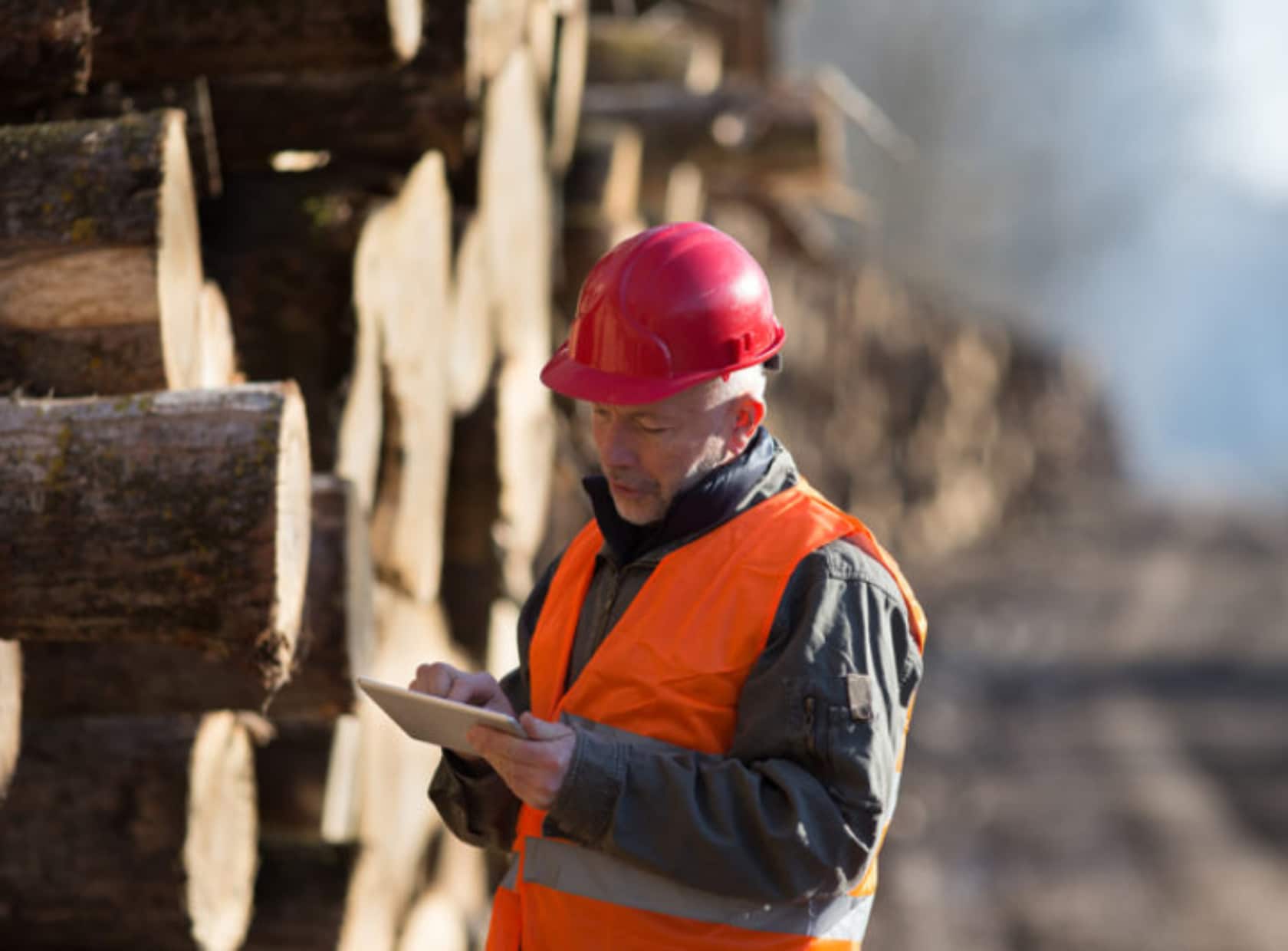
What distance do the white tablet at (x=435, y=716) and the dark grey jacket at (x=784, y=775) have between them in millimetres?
85

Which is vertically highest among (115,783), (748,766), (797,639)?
(797,639)

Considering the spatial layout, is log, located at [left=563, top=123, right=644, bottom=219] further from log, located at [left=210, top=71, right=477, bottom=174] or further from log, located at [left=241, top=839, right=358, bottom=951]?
log, located at [left=241, top=839, right=358, bottom=951]

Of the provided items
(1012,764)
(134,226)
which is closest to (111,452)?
(134,226)

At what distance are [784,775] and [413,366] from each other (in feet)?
4.44

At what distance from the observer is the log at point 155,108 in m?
2.12

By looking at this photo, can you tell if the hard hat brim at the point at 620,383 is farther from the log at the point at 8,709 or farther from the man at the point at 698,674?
the log at the point at 8,709

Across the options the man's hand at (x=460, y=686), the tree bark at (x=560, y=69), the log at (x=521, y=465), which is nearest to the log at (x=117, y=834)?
the man's hand at (x=460, y=686)

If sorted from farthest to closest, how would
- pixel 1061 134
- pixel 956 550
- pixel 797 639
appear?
pixel 1061 134, pixel 956 550, pixel 797 639

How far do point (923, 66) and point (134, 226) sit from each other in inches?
842

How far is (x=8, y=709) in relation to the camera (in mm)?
1854

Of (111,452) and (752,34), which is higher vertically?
(111,452)

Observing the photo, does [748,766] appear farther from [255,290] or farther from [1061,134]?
[1061,134]

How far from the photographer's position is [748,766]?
160 centimetres

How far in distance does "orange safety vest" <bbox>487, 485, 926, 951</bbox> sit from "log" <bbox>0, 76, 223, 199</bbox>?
89 centimetres
